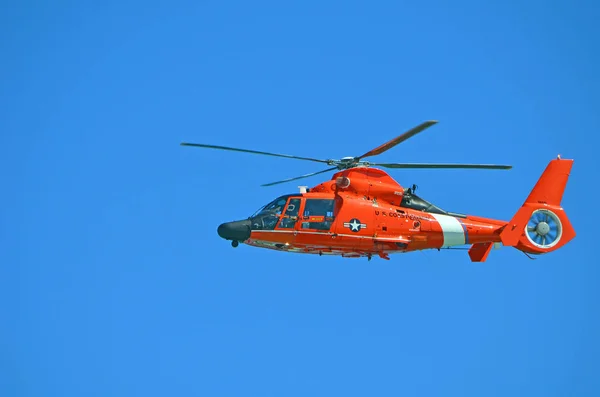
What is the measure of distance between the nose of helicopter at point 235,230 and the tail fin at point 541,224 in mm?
8777

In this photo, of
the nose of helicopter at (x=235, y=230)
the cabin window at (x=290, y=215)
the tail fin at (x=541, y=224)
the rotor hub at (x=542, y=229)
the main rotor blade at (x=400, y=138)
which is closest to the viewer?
the main rotor blade at (x=400, y=138)

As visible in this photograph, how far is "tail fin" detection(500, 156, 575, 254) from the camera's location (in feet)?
90.7

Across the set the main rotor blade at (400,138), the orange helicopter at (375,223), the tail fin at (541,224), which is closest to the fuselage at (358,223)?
the orange helicopter at (375,223)

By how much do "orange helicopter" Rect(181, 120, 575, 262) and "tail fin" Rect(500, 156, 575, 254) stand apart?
34 millimetres

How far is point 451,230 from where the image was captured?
27.2 m

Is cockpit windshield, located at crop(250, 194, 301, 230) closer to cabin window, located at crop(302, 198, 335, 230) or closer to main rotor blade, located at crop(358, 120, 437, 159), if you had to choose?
cabin window, located at crop(302, 198, 335, 230)

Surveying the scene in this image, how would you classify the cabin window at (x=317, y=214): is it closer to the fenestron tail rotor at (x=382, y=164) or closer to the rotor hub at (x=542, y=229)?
the fenestron tail rotor at (x=382, y=164)

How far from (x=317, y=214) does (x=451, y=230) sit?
15.1 feet

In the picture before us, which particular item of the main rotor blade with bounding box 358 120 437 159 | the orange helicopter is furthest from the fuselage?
the main rotor blade with bounding box 358 120 437 159

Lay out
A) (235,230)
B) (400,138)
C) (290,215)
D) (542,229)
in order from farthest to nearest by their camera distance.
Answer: (542,229) → (290,215) → (235,230) → (400,138)

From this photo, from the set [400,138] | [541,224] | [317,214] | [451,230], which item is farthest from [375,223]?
[541,224]

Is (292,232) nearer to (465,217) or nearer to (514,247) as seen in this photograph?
(465,217)

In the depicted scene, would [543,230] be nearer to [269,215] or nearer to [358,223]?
[358,223]

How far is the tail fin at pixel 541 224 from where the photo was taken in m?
27.7
